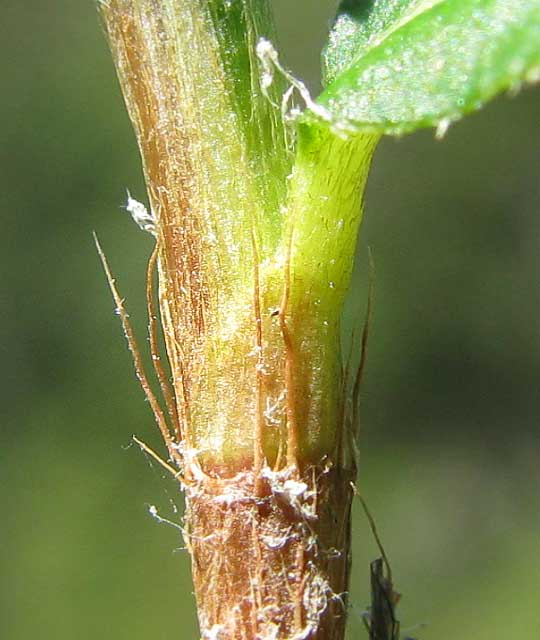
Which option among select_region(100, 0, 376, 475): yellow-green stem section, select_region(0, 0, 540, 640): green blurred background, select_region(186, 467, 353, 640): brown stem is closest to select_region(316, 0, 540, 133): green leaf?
select_region(100, 0, 376, 475): yellow-green stem section

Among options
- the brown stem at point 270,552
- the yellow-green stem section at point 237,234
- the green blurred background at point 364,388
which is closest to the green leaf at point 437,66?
the yellow-green stem section at point 237,234

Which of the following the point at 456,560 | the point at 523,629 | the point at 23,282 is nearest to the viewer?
the point at 523,629

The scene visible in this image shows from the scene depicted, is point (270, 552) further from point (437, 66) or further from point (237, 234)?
point (437, 66)

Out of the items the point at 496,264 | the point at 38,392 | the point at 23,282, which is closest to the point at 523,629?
the point at 496,264

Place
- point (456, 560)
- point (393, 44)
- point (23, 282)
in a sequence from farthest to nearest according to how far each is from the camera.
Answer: point (23, 282), point (456, 560), point (393, 44)

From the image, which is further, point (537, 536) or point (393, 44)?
point (537, 536)

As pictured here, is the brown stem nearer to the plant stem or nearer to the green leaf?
the plant stem

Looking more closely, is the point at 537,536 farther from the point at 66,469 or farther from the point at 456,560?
the point at 66,469

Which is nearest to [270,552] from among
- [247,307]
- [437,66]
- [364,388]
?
[247,307]
